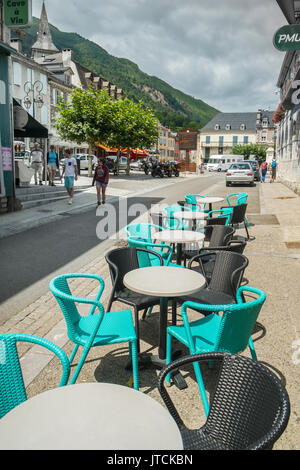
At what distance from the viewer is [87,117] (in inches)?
1117

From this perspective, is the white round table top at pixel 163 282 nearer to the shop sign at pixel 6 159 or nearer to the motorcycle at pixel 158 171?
the shop sign at pixel 6 159

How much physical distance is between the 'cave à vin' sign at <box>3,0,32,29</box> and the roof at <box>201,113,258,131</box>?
89.2 m

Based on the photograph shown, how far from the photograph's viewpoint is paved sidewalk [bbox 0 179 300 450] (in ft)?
9.60

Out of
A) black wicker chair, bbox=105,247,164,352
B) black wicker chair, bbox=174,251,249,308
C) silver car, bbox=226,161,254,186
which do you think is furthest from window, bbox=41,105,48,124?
black wicker chair, bbox=174,251,249,308

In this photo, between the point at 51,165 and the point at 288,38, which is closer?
the point at 288,38

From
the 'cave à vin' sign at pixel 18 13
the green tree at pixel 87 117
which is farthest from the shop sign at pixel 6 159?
the green tree at pixel 87 117

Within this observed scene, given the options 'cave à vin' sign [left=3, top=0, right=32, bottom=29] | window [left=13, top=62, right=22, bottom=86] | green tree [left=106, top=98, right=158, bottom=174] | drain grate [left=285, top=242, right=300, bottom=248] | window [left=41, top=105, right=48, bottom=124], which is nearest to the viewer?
drain grate [left=285, top=242, right=300, bottom=248]

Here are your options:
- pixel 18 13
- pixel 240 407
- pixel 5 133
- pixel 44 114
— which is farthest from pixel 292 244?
pixel 44 114

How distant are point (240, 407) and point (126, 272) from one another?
233cm

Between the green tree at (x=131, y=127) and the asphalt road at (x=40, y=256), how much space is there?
70.7 ft

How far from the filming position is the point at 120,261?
12.9ft

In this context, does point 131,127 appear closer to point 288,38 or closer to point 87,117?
point 87,117

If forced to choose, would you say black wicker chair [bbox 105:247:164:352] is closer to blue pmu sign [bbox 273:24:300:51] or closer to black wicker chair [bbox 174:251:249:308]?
black wicker chair [bbox 174:251:249:308]

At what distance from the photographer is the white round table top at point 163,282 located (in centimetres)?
302
